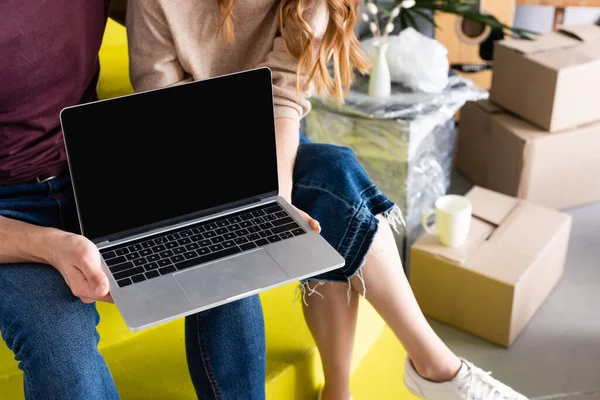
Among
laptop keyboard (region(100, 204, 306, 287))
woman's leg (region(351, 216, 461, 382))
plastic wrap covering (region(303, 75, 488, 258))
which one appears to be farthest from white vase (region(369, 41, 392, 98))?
laptop keyboard (region(100, 204, 306, 287))

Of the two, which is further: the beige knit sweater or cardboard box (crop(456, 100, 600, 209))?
cardboard box (crop(456, 100, 600, 209))

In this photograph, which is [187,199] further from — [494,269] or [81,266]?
[494,269]

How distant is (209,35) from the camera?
115cm

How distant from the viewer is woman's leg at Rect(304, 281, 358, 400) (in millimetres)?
1141

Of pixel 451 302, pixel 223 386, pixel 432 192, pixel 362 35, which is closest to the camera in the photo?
pixel 223 386

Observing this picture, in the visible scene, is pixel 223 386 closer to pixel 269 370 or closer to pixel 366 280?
pixel 269 370

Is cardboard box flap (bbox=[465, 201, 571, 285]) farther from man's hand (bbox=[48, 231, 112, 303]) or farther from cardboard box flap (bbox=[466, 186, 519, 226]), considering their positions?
man's hand (bbox=[48, 231, 112, 303])

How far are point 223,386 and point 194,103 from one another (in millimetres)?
406

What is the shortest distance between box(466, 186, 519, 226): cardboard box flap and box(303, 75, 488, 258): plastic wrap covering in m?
0.14

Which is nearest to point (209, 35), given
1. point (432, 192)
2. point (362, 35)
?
point (432, 192)

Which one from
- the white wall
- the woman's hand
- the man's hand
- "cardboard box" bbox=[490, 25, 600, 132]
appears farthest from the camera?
the white wall

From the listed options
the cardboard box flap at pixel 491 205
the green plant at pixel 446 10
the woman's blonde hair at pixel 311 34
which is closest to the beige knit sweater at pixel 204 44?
the woman's blonde hair at pixel 311 34

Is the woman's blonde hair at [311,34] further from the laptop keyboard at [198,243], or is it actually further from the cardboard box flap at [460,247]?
the cardboard box flap at [460,247]

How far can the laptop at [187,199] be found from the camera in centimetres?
87
